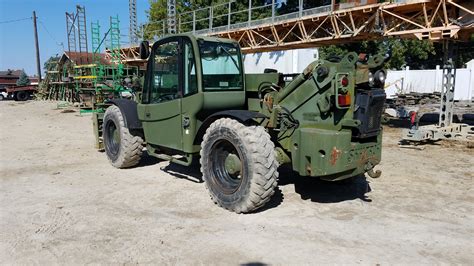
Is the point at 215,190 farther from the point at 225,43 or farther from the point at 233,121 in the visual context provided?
the point at 225,43

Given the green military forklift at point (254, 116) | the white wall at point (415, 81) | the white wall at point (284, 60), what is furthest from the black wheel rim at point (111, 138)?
the white wall at point (415, 81)

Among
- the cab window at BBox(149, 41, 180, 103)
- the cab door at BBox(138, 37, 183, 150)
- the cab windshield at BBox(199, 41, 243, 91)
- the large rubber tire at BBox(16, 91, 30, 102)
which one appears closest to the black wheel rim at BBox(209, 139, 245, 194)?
the cab door at BBox(138, 37, 183, 150)

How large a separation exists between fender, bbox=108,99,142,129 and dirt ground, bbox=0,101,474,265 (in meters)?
0.89

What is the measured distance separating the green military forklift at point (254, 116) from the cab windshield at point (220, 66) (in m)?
0.02

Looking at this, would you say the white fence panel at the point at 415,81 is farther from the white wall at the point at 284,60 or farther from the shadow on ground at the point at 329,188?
the shadow on ground at the point at 329,188

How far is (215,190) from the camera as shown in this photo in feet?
18.3

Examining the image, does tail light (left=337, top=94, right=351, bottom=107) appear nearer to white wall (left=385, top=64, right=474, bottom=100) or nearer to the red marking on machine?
the red marking on machine

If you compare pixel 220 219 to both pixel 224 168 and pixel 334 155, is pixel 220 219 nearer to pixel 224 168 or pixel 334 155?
pixel 224 168

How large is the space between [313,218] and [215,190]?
1.39 meters

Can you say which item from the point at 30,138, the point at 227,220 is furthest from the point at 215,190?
the point at 30,138

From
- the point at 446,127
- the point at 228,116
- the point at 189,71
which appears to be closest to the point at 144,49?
the point at 189,71

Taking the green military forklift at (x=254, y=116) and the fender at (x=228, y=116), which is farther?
the fender at (x=228, y=116)

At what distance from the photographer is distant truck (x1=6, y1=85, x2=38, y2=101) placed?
3562 centimetres

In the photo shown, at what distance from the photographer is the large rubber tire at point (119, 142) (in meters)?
7.55
